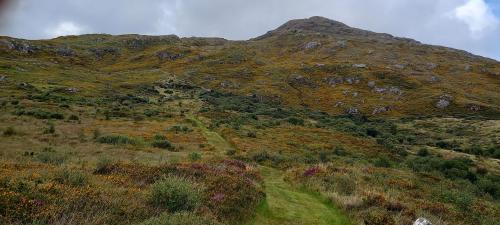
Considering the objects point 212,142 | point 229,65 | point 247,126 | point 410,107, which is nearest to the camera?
point 212,142

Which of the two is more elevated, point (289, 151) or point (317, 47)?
point (317, 47)

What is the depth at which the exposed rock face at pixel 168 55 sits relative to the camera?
166812 millimetres

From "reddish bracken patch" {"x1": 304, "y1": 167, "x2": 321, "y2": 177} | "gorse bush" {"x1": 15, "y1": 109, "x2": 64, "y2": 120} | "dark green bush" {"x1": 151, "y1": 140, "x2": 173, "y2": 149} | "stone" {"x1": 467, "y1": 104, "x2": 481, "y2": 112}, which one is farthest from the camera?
"stone" {"x1": 467, "y1": 104, "x2": 481, "y2": 112}

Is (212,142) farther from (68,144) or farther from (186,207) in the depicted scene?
(186,207)

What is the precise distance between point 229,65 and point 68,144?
398 ft

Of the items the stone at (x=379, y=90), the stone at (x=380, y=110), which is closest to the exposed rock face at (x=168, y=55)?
the stone at (x=379, y=90)

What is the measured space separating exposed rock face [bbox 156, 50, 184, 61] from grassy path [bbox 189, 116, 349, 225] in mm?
147312

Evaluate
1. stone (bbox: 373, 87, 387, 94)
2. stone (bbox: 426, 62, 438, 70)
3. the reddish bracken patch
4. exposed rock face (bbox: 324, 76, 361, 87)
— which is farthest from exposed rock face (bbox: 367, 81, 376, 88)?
the reddish bracken patch

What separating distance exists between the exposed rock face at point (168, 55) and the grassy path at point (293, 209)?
147312 millimetres

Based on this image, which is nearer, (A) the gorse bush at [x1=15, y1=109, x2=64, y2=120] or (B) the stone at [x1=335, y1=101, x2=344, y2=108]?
(A) the gorse bush at [x1=15, y1=109, x2=64, y2=120]

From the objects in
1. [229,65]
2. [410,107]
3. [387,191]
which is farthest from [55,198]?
[229,65]

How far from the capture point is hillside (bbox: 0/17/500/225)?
16.0 metres

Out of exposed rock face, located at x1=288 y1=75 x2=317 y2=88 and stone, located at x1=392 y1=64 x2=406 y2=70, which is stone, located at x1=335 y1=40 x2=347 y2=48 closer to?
stone, located at x1=392 y1=64 x2=406 y2=70

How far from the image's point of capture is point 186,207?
14.2m
